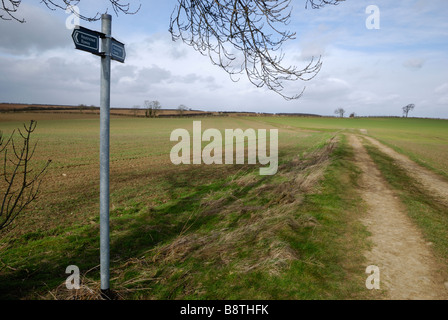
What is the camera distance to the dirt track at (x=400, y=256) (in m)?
3.83

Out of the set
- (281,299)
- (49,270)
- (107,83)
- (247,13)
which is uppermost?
(247,13)

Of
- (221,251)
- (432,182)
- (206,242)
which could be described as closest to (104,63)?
(221,251)

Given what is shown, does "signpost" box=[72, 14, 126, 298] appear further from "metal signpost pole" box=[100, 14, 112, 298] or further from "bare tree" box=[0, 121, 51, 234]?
"bare tree" box=[0, 121, 51, 234]

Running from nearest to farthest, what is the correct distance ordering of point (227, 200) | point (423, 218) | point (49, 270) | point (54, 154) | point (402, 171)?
point (49, 270) < point (423, 218) < point (227, 200) < point (402, 171) < point (54, 154)

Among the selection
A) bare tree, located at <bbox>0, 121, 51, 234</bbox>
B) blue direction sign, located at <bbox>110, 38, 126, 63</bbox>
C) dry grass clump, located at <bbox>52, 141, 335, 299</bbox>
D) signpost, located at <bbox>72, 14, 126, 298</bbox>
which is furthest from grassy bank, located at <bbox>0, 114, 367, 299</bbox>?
blue direction sign, located at <bbox>110, 38, 126, 63</bbox>

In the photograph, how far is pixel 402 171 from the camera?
42.6 feet

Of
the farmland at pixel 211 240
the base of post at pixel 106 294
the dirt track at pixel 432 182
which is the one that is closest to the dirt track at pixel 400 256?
the farmland at pixel 211 240

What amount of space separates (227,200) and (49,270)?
5088 millimetres

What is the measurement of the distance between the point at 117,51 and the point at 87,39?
1.20ft

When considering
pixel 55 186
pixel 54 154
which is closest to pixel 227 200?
pixel 55 186

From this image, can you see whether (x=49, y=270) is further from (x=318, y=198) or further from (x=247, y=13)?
(x=318, y=198)

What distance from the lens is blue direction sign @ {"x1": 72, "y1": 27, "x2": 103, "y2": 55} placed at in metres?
2.73

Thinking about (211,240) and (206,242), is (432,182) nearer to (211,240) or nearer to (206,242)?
(211,240)
